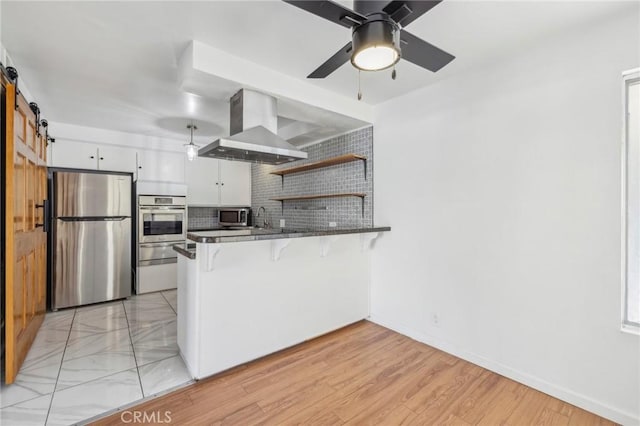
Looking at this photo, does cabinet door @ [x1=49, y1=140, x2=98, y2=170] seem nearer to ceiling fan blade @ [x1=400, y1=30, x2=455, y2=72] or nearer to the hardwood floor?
the hardwood floor

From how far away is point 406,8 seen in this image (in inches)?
49.3

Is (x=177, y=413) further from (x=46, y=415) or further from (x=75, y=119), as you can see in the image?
(x=75, y=119)

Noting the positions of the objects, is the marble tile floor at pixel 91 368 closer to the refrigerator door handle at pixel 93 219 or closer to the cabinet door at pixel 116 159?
the refrigerator door handle at pixel 93 219

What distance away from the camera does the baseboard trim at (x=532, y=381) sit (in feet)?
5.81

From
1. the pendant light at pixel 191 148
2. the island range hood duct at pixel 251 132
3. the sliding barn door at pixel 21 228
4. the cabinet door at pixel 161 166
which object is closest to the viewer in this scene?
the sliding barn door at pixel 21 228

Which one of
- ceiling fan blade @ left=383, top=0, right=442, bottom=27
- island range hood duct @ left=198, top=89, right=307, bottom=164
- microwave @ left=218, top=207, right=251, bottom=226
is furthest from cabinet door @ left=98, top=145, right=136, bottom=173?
ceiling fan blade @ left=383, top=0, right=442, bottom=27

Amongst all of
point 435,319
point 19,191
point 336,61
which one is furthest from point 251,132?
point 435,319

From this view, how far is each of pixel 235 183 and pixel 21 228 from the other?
339 cm

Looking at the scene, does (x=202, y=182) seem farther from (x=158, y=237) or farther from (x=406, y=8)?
(x=406, y=8)

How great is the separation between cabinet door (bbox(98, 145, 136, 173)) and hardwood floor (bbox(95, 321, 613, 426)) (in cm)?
359

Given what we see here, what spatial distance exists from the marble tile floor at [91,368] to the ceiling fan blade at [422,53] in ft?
8.54

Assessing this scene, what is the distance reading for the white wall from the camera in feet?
5.93

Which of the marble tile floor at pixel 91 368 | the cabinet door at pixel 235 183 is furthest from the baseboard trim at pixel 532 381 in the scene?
the cabinet door at pixel 235 183

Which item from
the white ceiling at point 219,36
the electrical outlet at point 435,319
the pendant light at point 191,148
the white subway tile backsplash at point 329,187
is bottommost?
the electrical outlet at point 435,319
